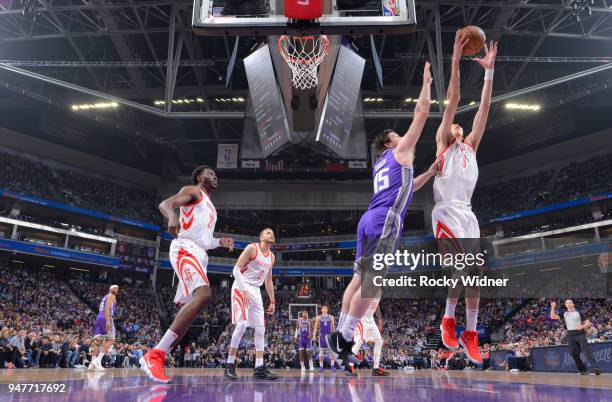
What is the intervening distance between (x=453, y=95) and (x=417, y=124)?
39 centimetres

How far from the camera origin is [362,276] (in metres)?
3.74

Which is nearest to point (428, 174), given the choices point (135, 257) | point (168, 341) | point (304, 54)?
point (168, 341)

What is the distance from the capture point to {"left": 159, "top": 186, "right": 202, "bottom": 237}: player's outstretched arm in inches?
164

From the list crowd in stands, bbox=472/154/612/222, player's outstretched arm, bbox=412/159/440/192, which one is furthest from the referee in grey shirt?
crowd in stands, bbox=472/154/612/222

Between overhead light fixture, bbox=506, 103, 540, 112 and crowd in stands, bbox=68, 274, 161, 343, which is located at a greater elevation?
overhead light fixture, bbox=506, 103, 540, 112

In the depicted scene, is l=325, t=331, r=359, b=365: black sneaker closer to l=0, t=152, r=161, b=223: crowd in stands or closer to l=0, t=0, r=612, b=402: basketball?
l=0, t=0, r=612, b=402: basketball

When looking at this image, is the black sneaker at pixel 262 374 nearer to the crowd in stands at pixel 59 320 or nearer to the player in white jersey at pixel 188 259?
the player in white jersey at pixel 188 259

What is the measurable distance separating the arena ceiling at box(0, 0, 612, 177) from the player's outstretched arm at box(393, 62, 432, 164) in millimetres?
12724

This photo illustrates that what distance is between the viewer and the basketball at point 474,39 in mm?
3898

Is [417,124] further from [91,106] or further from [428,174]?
[91,106]

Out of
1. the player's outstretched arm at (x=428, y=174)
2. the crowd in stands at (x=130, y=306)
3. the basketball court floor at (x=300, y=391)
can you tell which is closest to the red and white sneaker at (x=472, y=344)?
the basketball court floor at (x=300, y=391)

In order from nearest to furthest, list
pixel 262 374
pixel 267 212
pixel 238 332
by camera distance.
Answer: pixel 262 374
pixel 238 332
pixel 267 212

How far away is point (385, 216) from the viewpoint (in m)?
3.93

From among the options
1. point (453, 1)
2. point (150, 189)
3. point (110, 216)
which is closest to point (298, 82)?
point (453, 1)
